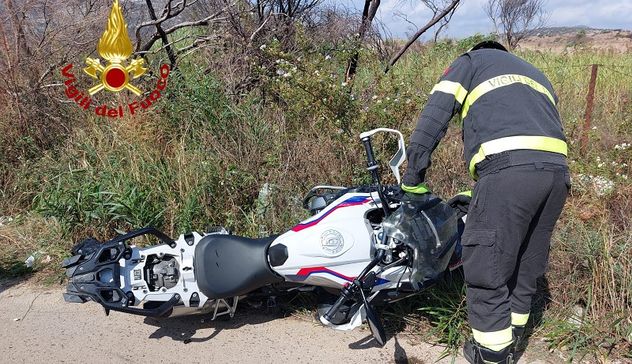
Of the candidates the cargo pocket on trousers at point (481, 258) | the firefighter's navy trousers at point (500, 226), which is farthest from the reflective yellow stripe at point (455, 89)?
the cargo pocket on trousers at point (481, 258)

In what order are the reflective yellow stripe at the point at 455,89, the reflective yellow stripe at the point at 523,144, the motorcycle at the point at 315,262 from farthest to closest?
the motorcycle at the point at 315,262
the reflective yellow stripe at the point at 455,89
the reflective yellow stripe at the point at 523,144

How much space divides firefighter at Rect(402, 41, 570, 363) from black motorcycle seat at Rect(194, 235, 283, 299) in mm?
940

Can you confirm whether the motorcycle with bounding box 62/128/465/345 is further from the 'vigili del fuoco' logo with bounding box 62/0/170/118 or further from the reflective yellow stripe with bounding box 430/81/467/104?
the 'vigili del fuoco' logo with bounding box 62/0/170/118

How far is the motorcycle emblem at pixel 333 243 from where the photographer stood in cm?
292

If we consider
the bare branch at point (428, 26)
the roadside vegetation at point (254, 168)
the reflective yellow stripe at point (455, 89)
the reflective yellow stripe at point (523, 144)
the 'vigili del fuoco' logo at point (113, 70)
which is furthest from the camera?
the bare branch at point (428, 26)

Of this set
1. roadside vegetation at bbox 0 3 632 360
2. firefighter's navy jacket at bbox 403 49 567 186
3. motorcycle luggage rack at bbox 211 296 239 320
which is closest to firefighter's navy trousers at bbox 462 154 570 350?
firefighter's navy jacket at bbox 403 49 567 186

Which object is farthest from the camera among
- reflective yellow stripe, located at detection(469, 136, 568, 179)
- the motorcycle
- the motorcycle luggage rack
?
the motorcycle luggage rack

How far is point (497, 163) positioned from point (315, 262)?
110 cm

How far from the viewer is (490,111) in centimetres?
269

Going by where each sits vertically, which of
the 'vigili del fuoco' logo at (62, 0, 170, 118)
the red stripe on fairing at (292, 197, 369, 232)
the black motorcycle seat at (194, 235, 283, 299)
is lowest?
the black motorcycle seat at (194, 235, 283, 299)

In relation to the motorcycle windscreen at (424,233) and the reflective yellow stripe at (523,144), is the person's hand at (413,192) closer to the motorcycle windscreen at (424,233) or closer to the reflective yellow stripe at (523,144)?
the motorcycle windscreen at (424,233)

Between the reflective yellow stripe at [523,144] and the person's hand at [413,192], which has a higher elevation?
the reflective yellow stripe at [523,144]

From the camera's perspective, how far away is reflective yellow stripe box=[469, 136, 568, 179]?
263 cm

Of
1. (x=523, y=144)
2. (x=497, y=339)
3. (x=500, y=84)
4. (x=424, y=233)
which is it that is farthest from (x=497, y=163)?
(x=497, y=339)
